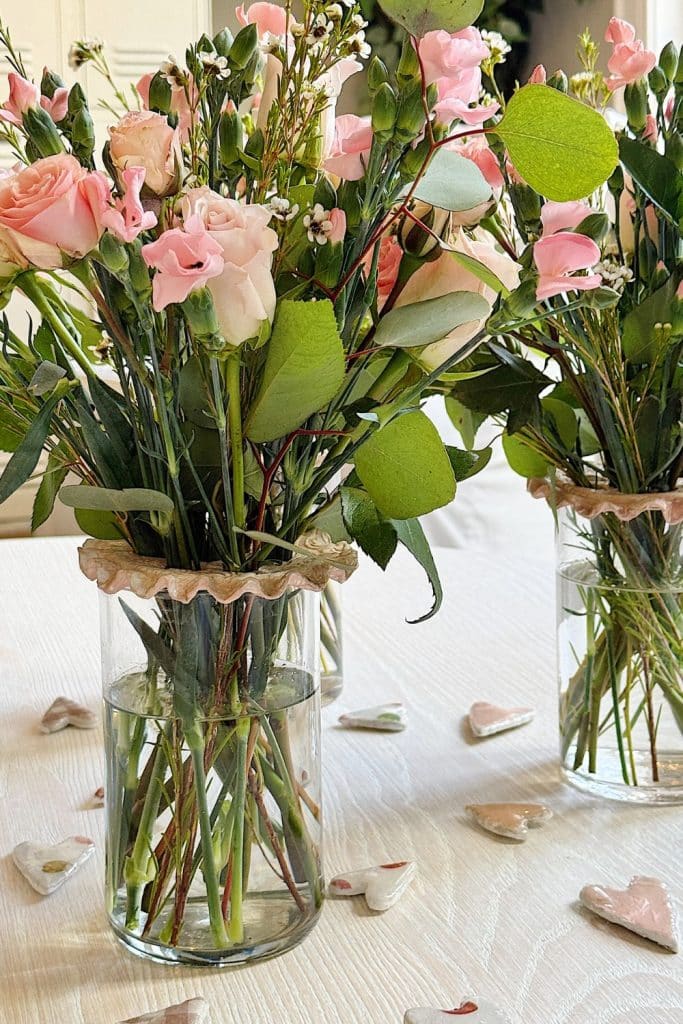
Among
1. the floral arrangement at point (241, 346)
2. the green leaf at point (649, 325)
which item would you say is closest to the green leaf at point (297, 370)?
the floral arrangement at point (241, 346)

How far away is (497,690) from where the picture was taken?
38.2 inches

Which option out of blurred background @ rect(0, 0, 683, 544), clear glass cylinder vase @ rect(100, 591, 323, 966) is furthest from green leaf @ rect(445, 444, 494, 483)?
blurred background @ rect(0, 0, 683, 544)

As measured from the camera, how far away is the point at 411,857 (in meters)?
0.72

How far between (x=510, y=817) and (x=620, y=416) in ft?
0.87

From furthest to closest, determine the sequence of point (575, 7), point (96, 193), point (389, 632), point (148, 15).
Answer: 1. point (148, 15)
2. point (575, 7)
3. point (389, 632)
4. point (96, 193)

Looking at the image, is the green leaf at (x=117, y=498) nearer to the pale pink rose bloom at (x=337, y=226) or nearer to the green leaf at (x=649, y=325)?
the pale pink rose bloom at (x=337, y=226)

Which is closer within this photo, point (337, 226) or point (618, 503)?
point (337, 226)

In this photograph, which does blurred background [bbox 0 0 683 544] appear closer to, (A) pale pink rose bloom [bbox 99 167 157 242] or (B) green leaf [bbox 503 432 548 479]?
(B) green leaf [bbox 503 432 548 479]

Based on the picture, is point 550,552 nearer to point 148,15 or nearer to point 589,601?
point 589,601

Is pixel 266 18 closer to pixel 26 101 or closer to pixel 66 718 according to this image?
pixel 26 101

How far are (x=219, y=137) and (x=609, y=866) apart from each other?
18.6 inches

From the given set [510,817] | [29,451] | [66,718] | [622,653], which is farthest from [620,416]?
[66,718]

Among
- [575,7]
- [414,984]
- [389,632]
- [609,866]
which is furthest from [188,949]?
[575,7]

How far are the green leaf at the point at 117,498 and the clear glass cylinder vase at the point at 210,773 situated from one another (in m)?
0.06
